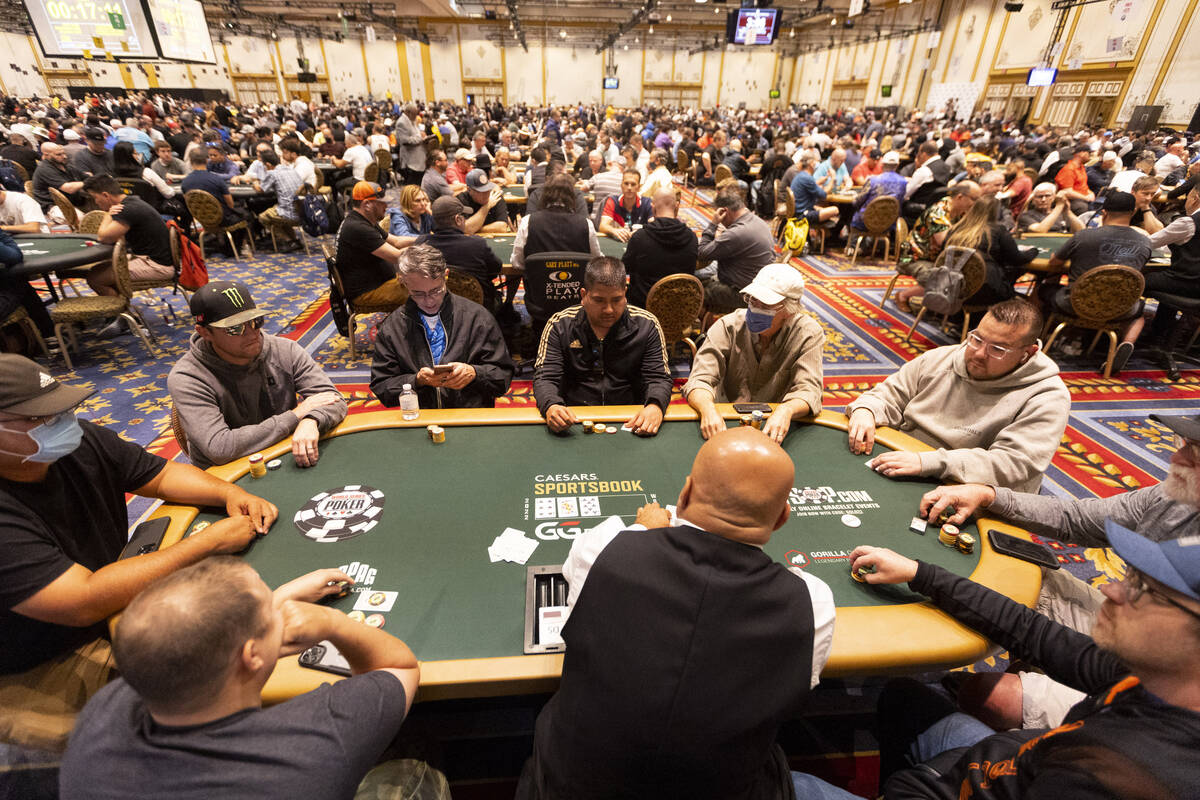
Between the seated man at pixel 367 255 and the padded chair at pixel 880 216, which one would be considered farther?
the padded chair at pixel 880 216

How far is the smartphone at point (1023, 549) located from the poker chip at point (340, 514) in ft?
7.21

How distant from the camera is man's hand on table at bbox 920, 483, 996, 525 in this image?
2.01 meters

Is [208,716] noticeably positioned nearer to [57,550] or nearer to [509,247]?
[57,550]

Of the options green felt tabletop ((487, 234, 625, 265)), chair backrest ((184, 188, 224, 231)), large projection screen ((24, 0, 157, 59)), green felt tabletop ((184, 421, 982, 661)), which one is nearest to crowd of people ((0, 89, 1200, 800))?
green felt tabletop ((184, 421, 982, 661))

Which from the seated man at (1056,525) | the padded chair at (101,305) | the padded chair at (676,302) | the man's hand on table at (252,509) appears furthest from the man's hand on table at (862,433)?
the padded chair at (101,305)

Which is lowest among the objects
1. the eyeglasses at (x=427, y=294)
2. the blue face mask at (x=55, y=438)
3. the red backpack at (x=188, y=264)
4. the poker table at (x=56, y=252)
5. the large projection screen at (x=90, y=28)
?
the red backpack at (x=188, y=264)

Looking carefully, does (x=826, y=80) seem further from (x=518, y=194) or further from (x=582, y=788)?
(x=582, y=788)

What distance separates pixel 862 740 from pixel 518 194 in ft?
29.4

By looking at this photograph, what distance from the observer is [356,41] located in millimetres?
30406

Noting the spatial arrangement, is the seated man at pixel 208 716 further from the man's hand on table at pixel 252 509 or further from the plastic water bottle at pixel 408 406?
the plastic water bottle at pixel 408 406

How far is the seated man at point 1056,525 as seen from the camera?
1812 millimetres

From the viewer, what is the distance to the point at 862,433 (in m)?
2.47

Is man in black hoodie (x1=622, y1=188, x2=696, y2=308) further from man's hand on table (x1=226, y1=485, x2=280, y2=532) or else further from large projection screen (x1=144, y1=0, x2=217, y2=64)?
large projection screen (x1=144, y1=0, x2=217, y2=64)

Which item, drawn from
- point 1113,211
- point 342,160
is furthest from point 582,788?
point 342,160
